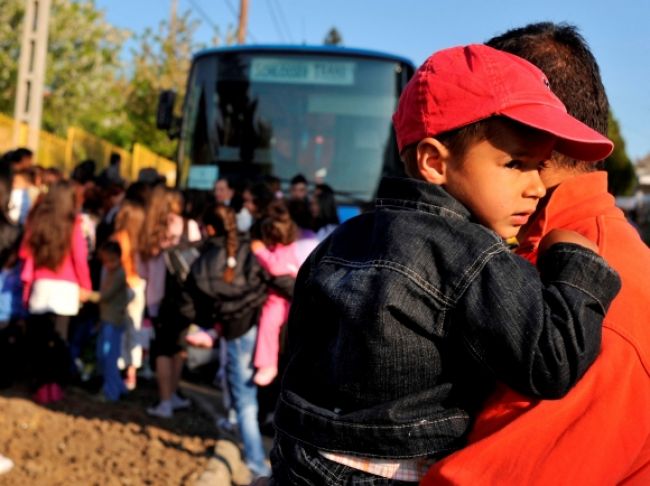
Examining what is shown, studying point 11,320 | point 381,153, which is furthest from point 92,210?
point 381,153

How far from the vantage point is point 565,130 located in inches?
70.1

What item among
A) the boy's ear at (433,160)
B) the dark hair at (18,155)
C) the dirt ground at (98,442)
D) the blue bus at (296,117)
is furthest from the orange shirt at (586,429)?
the dark hair at (18,155)

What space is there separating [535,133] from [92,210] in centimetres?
923

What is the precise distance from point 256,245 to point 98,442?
196cm

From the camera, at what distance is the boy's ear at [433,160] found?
1.84m

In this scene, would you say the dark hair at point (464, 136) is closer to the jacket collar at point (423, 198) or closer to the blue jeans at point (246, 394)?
the jacket collar at point (423, 198)

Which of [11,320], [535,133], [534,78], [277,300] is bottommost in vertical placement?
[11,320]

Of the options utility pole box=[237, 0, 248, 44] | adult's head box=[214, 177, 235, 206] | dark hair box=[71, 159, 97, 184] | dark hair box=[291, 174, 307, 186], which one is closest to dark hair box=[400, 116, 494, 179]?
dark hair box=[291, 174, 307, 186]

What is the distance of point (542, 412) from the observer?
5.25 feet

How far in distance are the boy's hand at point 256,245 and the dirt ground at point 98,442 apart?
164cm

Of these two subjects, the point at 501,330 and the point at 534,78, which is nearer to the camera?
the point at 501,330

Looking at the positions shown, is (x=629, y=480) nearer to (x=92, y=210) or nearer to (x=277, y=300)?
(x=277, y=300)

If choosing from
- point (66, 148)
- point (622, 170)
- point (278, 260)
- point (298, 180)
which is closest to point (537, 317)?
point (278, 260)

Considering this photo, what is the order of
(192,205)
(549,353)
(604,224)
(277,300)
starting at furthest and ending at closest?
(192,205) → (277,300) → (604,224) → (549,353)
